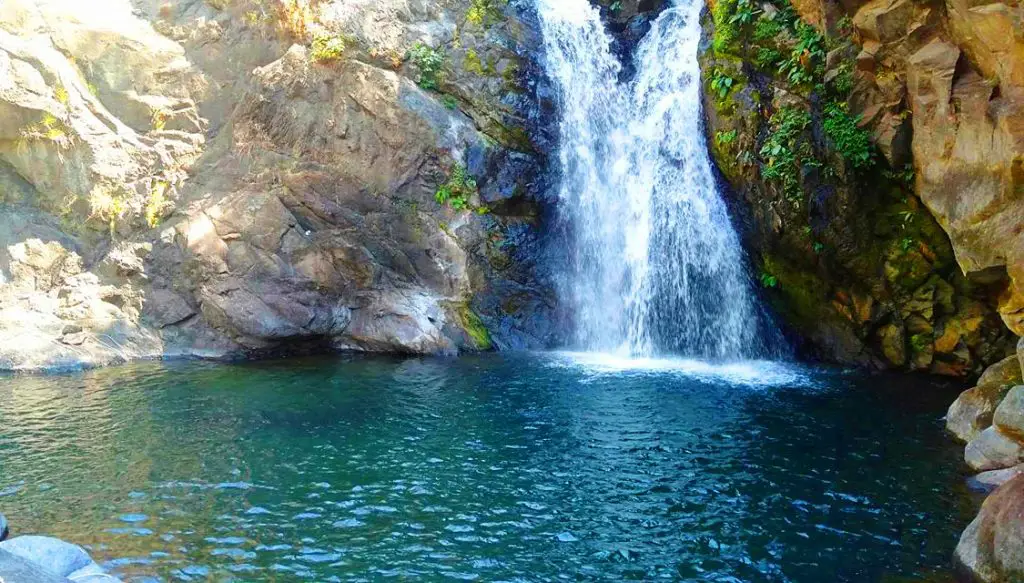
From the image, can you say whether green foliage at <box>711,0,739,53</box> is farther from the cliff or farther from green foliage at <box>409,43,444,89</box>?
green foliage at <box>409,43,444,89</box>

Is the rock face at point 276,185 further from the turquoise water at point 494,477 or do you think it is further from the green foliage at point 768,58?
the green foliage at point 768,58

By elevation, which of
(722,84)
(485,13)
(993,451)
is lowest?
(993,451)

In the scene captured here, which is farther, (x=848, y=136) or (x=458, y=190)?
(x=458, y=190)

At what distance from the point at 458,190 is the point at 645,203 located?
223 inches

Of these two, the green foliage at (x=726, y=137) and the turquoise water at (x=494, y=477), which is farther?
Answer: the green foliage at (x=726, y=137)

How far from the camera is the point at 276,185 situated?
20.8 m

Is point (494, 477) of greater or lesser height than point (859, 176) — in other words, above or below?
below

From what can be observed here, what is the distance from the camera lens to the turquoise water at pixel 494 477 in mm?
8039

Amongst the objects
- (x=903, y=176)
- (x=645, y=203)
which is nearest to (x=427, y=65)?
(x=645, y=203)

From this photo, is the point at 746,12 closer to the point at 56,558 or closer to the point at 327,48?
the point at 327,48

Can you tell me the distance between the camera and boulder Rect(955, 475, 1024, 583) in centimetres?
688

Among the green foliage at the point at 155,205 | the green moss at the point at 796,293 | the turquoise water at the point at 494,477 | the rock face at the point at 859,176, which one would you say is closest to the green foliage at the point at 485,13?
the rock face at the point at 859,176

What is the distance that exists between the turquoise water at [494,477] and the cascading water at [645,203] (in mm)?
3177

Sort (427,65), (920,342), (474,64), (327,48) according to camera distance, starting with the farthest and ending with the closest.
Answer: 1. (474,64)
2. (427,65)
3. (327,48)
4. (920,342)
